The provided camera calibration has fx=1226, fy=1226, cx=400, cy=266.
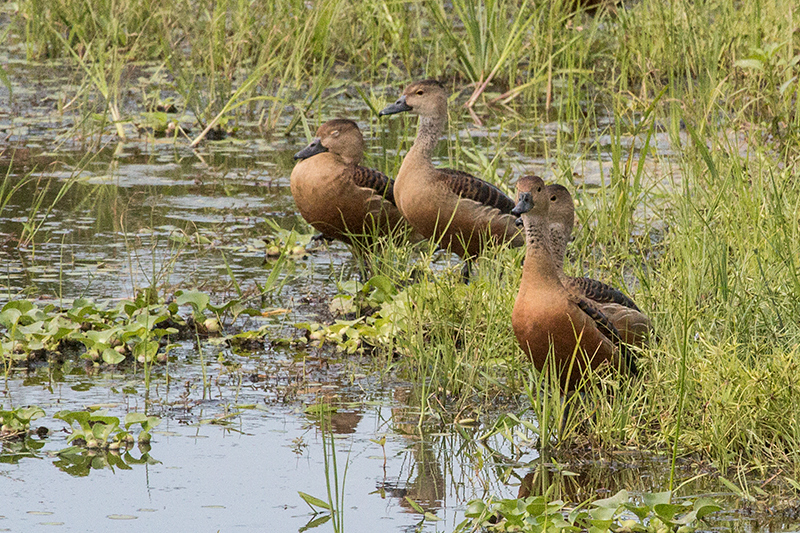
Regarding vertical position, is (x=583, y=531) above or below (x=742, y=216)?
below

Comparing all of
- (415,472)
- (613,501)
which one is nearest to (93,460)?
(415,472)

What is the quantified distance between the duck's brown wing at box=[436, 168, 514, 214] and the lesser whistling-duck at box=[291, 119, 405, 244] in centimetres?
41

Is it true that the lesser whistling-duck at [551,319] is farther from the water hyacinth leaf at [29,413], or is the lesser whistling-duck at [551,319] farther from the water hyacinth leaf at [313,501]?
the water hyacinth leaf at [29,413]

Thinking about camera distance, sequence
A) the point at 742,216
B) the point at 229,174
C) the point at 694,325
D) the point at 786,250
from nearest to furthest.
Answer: the point at 694,325 → the point at 786,250 → the point at 742,216 → the point at 229,174

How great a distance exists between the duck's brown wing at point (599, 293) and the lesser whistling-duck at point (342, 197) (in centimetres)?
208

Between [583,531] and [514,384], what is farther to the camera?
[514,384]

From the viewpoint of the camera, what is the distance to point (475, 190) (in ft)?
21.7

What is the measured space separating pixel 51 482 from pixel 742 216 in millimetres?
3612

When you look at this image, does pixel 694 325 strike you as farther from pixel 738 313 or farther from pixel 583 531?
pixel 583 531

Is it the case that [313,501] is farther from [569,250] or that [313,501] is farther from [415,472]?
[569,250]

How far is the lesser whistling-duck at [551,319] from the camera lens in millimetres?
4445

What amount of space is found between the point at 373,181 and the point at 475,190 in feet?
2.12

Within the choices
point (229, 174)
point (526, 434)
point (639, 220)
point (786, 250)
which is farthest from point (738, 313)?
point (229, 174)

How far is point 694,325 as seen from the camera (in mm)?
4980
